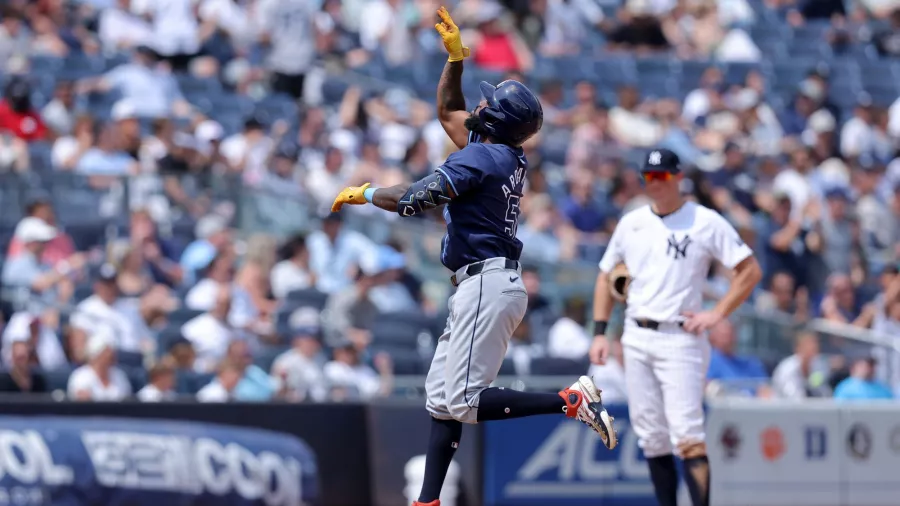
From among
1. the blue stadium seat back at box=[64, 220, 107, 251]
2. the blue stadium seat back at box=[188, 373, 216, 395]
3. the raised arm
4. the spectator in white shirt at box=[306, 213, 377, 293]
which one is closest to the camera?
the raised arm

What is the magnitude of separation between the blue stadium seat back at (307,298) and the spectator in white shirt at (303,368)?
2.87 feet

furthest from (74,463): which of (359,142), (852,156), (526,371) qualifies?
(852,156)

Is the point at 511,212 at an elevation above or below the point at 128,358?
above

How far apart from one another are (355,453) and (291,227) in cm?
299

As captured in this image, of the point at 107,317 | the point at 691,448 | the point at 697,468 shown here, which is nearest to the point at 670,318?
the point at 691,448

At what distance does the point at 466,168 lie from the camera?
6.19 m

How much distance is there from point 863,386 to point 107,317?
590 cm

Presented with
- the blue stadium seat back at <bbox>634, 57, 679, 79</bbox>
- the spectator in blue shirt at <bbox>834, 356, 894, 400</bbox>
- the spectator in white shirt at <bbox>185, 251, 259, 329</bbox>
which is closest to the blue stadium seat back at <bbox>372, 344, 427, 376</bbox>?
the spectator in white shirt at <bbox>185, 251, 259, 329</bbox>

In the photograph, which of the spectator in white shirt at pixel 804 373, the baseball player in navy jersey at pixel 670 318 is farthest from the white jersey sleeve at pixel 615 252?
the spectator in white shirt at pixel 804 373

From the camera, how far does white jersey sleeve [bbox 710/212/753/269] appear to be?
787cm

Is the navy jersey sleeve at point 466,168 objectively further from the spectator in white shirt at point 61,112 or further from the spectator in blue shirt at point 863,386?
the spectator in white shirt at point 61,112

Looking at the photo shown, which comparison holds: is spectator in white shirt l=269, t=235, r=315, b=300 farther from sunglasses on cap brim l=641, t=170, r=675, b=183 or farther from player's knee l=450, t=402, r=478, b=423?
player's knee l=450, t=402, r=478, b=423

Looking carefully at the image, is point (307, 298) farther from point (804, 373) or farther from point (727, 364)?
point (804, 373)

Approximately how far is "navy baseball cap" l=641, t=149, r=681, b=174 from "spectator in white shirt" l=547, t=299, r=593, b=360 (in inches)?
160
